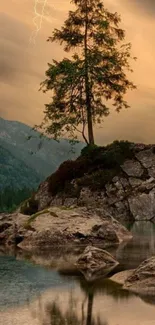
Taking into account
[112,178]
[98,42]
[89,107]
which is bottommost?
[112,178]

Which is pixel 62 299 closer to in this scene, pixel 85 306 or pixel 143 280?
pixel 85 306

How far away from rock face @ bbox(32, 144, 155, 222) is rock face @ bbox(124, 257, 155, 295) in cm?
2950

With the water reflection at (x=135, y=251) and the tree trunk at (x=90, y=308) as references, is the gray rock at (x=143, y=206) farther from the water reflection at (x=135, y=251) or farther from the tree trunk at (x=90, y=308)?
the tree trunk at (x=90, y=308)

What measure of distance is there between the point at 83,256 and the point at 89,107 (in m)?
40.5

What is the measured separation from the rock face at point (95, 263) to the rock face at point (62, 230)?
5583 mm

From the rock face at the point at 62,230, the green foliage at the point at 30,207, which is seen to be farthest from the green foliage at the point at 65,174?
the rock face at the point at 62,230

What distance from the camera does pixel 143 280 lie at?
1324 centimetres

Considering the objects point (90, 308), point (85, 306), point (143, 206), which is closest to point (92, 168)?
point (143, 206)

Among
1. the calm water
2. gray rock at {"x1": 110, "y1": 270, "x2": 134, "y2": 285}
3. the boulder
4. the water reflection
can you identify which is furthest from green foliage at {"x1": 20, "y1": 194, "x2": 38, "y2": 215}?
gray rock at {"x1": 110, "y1": 270, "x2": 134, "y2": 285}

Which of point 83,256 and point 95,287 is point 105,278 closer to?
point 95,287

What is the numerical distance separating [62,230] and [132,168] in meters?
24.9

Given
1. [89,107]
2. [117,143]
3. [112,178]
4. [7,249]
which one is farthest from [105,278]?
[89,107]

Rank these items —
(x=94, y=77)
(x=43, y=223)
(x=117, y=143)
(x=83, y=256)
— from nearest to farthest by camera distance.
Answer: (x=83, y=256) < (x=43, y=223) < (x=117, y=143) < (x=94, y=77)

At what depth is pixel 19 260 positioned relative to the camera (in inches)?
746
